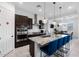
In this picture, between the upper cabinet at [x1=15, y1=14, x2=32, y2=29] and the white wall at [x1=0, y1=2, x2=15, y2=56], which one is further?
the upper cabinet at [x1=15, y1=14, x2=32, y2=29]

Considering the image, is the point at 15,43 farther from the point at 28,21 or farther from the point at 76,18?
the point at 76,18

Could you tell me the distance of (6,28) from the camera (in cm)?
351

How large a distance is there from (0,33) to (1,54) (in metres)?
0.98

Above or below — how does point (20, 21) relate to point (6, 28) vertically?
above

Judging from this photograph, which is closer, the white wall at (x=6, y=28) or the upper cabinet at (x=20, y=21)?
the white wall at (x=6, y=28)

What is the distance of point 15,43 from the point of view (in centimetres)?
436

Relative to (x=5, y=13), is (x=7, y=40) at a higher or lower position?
lower

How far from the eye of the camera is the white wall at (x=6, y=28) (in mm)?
3201

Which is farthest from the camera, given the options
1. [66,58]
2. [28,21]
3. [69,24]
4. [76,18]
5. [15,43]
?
[69,24]

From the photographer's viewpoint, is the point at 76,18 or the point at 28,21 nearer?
the point at 28,21

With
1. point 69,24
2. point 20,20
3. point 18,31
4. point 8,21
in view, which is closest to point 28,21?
point 20,20

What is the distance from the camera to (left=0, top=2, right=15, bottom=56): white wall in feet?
10.5

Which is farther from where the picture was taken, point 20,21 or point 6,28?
point 20,21

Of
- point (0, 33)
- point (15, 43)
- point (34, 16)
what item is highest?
point (34, 16)
